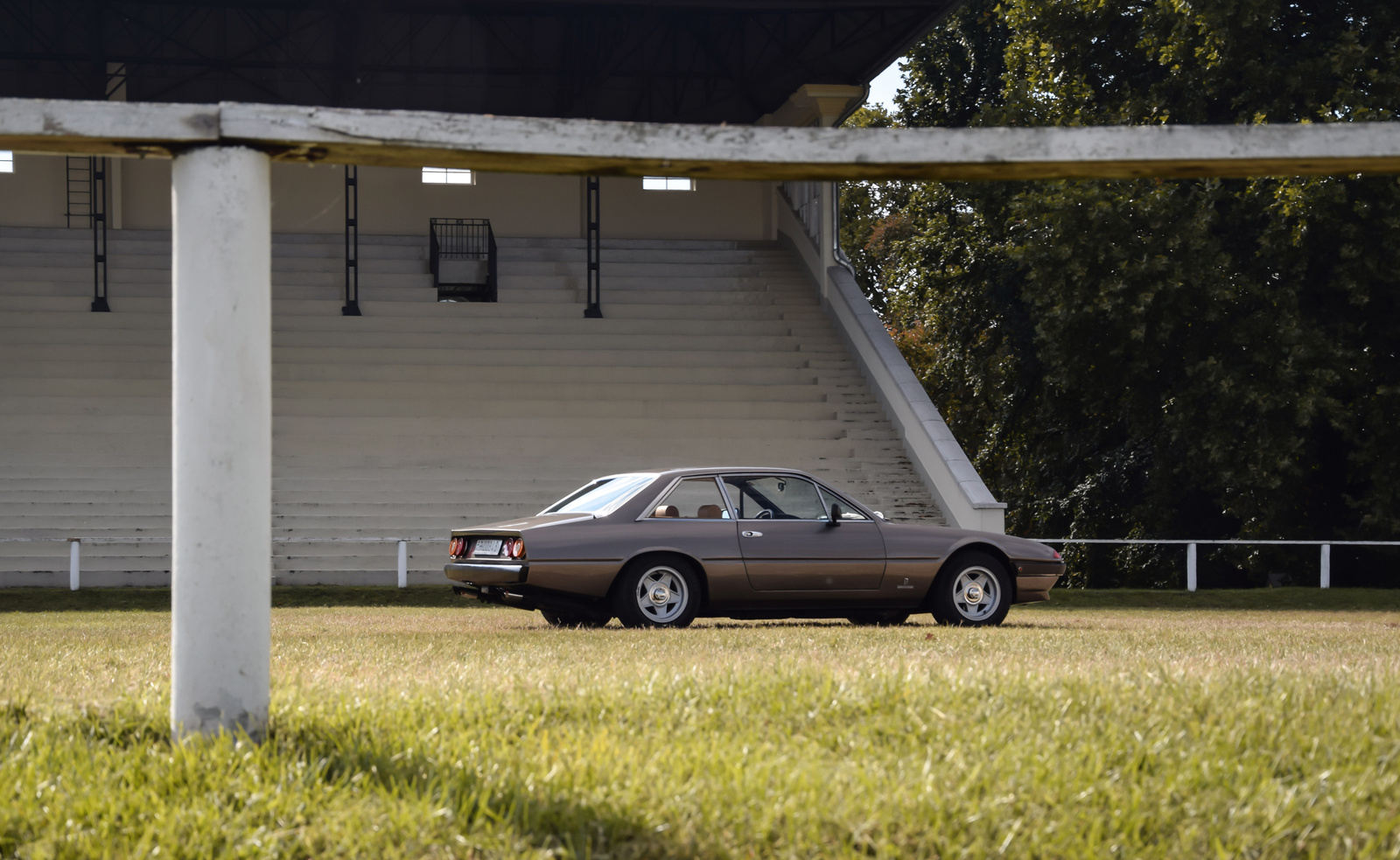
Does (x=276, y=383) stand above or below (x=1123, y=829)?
above

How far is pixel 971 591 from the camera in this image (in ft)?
42.2

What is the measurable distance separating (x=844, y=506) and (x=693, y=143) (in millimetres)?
7631

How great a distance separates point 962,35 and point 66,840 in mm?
38986

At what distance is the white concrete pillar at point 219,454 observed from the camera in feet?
16.6

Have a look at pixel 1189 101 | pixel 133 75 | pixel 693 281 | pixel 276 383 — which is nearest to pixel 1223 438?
pixel 1189 101

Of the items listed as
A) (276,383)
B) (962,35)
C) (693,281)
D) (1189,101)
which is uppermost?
(962,35)

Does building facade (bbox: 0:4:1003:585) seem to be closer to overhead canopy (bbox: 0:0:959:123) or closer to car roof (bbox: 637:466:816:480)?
overhead canopy (bbox: 0:0:959:123)

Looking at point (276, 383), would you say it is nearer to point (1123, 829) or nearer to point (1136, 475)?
point (1136, 475)

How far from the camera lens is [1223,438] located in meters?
24.7

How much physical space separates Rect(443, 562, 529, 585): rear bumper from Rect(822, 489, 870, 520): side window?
111 inches

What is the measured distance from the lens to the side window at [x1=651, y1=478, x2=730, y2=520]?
12.2 metres

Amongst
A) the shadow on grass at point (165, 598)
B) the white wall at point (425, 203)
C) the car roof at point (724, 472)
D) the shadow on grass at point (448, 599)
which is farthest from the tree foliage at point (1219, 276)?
the car roof at point (724, 472)

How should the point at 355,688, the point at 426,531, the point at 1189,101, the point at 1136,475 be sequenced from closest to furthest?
1. the point at 355,688
2. the point at 426,531
3. the point at 1189,101
4. the point at 1136,475

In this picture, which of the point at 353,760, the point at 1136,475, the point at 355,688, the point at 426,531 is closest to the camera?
the point at 353,760
